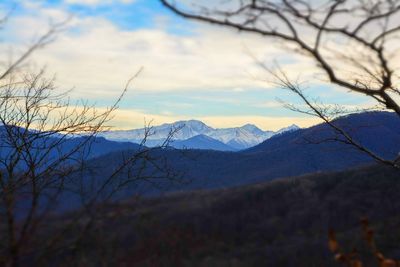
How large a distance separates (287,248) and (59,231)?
105823mm

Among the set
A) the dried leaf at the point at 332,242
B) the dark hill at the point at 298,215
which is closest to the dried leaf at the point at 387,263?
the dried leaf at the point at 332,242

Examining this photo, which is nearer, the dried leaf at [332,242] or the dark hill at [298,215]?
the dried leaf at [332,242]

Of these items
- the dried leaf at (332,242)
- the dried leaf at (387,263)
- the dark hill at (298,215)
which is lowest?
the dark hill at (298,215)

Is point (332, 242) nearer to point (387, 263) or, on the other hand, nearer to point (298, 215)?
point (387, 263)

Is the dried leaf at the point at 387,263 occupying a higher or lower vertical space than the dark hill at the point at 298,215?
higher

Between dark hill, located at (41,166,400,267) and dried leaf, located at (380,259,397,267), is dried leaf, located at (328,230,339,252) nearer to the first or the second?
dried leaf, located at (380,259,397,267)

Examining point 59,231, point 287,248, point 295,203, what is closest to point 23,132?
point 59,231

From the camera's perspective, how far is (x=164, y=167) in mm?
6699

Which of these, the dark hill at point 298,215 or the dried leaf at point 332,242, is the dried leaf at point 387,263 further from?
the dark hill at point 298,215

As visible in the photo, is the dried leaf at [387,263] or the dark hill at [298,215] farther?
the dark hill at [298,215]

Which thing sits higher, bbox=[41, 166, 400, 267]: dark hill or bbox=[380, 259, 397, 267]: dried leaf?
bbox=[380, 259, 397, 267]: dried leaf

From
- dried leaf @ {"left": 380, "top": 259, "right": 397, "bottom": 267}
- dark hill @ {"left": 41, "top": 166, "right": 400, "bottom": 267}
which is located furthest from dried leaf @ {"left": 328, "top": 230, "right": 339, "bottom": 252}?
dark hill @ {"left": 41, "top": 166, "right": 400, "bottom": 267}

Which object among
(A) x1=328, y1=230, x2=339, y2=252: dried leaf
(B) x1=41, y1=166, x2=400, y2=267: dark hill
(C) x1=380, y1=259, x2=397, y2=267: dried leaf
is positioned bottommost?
(B) x1=41, y1=166, x2=400, y2=267: dark hill

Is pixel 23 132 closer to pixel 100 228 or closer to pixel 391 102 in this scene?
pixel 100 228
